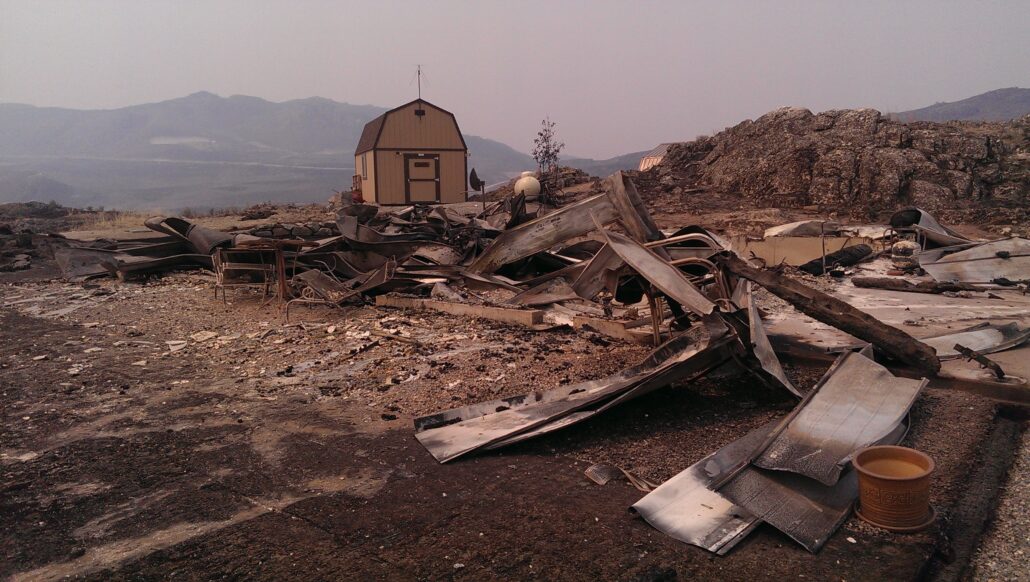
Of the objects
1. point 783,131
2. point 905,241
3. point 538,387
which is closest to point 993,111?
point 783,131

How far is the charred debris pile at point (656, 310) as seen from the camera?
3.40m

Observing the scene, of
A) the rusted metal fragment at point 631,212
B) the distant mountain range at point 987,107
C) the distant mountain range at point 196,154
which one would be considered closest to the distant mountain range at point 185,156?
the distant mountain range at point 196,154

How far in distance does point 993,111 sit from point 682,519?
9108cm

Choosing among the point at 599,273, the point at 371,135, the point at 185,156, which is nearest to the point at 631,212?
the point at 599,273

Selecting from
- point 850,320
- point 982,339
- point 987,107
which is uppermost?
point 987,107

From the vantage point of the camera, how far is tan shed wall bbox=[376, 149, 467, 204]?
2356cm

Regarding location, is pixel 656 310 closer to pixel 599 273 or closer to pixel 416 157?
pixel 599 273

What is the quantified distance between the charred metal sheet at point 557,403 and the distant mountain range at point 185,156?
5515 cm

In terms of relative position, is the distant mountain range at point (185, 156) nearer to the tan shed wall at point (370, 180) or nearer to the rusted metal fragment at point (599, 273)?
the tan shed wall at point (370, 180)

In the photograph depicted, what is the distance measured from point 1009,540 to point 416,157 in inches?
886

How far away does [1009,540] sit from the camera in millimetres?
3041

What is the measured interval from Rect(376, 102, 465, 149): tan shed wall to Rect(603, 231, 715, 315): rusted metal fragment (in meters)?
18.8

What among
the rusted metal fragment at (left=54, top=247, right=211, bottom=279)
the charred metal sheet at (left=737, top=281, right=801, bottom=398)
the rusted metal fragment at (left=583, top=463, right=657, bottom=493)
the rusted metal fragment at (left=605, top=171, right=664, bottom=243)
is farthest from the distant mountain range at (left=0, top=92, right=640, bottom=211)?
the rusted metal fragment at (left=583, top=463, right=657, bottom=493)

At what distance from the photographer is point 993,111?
7425 cm
